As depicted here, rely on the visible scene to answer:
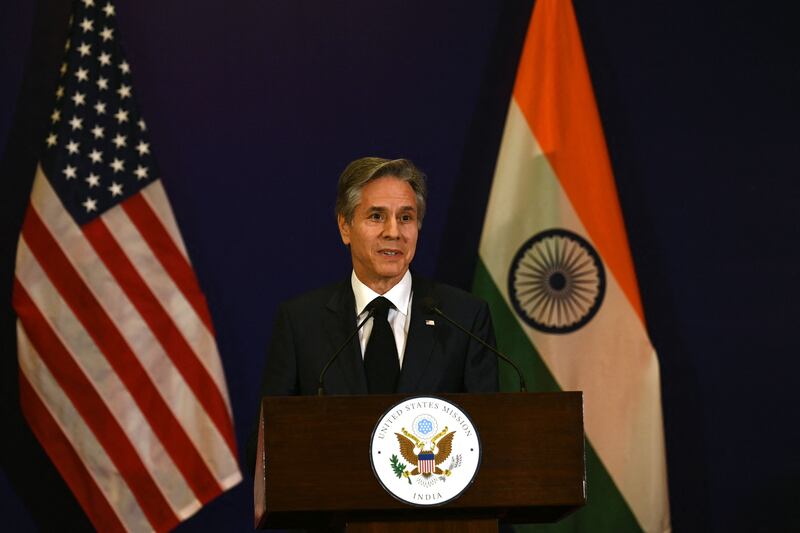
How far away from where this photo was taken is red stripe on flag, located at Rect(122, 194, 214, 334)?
159 inches

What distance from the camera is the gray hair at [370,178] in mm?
2699

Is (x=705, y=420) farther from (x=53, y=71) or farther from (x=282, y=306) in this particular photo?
(x=53, y=71)

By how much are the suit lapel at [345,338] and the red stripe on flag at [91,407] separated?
1.53 metres

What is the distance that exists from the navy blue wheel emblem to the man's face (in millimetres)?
1479

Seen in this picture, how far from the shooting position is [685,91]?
4453mm

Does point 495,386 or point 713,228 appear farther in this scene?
point 713,228

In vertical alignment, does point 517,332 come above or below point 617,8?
below

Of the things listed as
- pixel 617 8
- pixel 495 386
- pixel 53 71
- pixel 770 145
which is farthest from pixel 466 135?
pixel 495 386

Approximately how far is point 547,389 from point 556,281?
398 millimetres

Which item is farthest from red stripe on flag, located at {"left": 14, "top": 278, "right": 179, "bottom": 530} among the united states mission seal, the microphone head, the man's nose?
the united states mission seal

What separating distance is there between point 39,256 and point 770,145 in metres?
2.80

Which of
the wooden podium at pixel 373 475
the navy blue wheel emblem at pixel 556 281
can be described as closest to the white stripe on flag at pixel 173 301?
the navy blue wheel emblem at pixel 556 281

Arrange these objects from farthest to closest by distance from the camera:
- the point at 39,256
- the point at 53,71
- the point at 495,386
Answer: the point at 53,71 → the point at 39,256 → the point at 495,386

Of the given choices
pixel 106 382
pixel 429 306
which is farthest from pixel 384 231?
pixel 106 382
